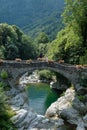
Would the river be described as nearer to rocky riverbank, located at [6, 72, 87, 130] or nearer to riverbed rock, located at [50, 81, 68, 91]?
riverbed rock, located at [50, 81, 68, 91]

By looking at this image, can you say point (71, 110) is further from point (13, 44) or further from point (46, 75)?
point (13, 44)

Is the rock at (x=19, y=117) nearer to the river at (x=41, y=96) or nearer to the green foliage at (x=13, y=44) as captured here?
the river at (x=41, y=96)

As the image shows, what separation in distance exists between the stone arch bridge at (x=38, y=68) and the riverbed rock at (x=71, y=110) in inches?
141

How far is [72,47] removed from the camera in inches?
3290

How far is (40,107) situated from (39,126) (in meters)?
15.1

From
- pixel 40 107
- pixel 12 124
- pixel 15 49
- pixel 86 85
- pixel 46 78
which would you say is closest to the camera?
pixel 12 124

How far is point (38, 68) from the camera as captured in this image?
66.0m

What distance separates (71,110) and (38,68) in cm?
934

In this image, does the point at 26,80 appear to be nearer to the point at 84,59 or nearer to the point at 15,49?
the point at 15,49

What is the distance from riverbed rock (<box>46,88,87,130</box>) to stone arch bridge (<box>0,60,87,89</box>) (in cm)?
359

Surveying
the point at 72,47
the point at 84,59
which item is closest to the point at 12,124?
the point at 84,59

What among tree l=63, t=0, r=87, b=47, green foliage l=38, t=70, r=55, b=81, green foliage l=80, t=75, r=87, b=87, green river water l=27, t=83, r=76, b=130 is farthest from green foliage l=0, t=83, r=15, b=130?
green foliage l=38, t=70, r=55, b=81

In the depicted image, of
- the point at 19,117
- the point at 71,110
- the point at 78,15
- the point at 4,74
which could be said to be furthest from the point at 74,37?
the point at 19,117

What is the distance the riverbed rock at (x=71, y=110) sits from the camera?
59.3 metres
